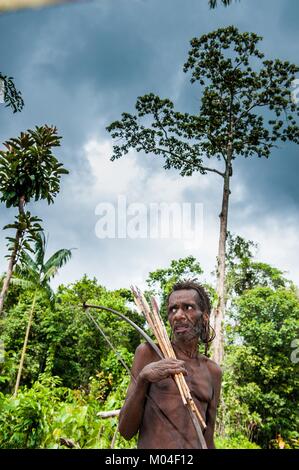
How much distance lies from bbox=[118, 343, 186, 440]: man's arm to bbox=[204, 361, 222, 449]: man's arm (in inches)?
9.1

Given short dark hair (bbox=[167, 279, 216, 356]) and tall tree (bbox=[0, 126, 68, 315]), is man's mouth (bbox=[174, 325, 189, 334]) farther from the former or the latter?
tall tree (bbox=[0, 126, 68, 315])

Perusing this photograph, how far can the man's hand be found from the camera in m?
1.10

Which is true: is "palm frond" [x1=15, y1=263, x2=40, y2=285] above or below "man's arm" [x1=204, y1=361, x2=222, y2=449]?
above

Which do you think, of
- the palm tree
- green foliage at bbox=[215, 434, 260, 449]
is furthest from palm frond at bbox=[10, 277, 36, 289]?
green foliage at bbox=[215, 434, 260, 449]

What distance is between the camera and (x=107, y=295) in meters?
21.9

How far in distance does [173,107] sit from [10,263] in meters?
7.86

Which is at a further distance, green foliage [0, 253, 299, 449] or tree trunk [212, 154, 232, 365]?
green foliage [0, 253, 299, 449]

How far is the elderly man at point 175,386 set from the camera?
1259mm

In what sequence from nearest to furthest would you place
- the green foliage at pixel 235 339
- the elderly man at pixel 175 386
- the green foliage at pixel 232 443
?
the elderly man at pixel 175 386 < the green foliage at pixel 232 443 < the green foliage at pixel 235 339

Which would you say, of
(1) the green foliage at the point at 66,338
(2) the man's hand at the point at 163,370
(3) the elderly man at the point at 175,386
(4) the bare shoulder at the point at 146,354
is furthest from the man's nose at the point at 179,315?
(1) the green foliage at the point at 66,338

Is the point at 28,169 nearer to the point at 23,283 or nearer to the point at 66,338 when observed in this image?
the point at 23,283

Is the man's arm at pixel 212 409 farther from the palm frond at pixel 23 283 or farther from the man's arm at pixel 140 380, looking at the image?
the palm frond at pixel 23 283
